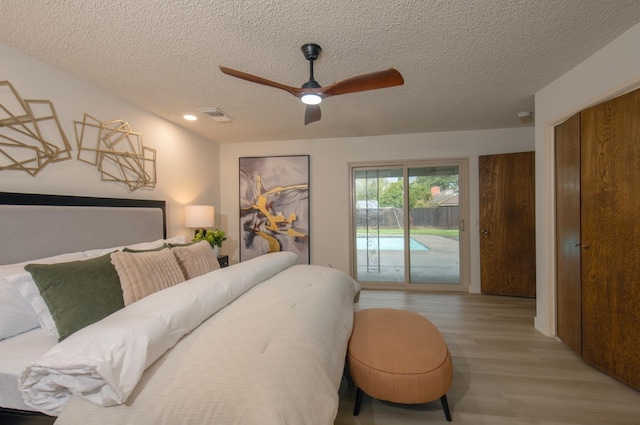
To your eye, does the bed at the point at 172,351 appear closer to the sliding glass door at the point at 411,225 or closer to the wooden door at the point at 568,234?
the wooden door at the point at 568,234

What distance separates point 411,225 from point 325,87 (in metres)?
3.06

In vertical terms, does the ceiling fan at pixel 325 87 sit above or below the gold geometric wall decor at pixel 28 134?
above

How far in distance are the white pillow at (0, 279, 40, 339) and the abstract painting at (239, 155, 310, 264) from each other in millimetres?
3097

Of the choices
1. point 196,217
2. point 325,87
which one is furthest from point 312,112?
point 196,217

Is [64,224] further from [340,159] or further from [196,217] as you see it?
[340,159]

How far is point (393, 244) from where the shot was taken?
173 inches

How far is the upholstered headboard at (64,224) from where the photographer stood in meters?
1.81

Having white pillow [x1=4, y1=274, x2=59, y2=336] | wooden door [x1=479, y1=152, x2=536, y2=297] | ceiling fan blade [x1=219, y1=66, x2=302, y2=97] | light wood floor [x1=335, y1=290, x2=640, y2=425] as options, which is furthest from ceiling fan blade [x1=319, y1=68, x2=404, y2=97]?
wooden door [x1=479, y1=152, x2=536, y2=297]

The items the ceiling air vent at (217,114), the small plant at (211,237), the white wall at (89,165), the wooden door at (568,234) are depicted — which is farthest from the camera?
the small plant at (211,237)

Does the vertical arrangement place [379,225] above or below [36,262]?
above

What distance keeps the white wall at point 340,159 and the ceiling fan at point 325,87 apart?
240 cm

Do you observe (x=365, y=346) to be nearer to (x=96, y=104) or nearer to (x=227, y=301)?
(x=227, y=301)

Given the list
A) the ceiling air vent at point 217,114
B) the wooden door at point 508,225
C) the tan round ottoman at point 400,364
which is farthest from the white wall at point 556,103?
the ceiling air vent at point 217,114

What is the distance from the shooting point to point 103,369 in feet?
3.04
